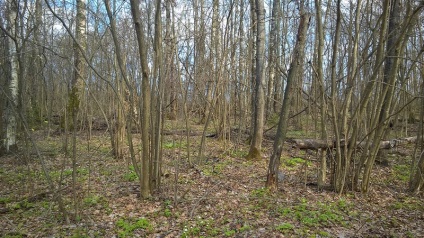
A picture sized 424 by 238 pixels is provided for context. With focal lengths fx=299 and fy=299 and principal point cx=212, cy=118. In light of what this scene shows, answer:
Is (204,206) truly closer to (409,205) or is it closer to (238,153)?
(409,205)

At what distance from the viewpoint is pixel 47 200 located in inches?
185

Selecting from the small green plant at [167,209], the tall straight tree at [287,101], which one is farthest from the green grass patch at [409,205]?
the small green plant at [167,209]

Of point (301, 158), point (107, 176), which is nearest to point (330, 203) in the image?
point (301, 158)

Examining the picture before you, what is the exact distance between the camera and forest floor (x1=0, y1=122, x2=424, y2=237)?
12.5 feet

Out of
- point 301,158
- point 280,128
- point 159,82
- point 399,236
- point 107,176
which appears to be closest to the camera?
point 399,236

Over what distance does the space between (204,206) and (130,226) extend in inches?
47.1

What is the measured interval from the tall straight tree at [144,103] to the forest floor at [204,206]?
0.34 m

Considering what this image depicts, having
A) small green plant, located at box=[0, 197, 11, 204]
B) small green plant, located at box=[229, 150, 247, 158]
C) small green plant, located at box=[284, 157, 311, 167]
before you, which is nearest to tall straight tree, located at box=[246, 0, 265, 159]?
small green plant, located at box=[229, 150, 247, 158]

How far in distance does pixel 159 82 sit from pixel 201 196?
78.2 inches

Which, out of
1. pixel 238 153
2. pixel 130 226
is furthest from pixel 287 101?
pixel 238 153

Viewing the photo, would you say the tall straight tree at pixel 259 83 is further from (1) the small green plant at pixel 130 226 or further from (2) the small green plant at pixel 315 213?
(1) the small green plant at pixel 130 226

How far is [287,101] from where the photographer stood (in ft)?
16.9

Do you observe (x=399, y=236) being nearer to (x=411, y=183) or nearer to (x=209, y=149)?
(x=411, y=183)

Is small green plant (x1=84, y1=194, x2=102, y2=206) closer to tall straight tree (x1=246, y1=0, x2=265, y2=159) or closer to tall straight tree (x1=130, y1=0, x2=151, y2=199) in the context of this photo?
tall straight tree (x1=130, y1=0, x2=151, y2=199)
